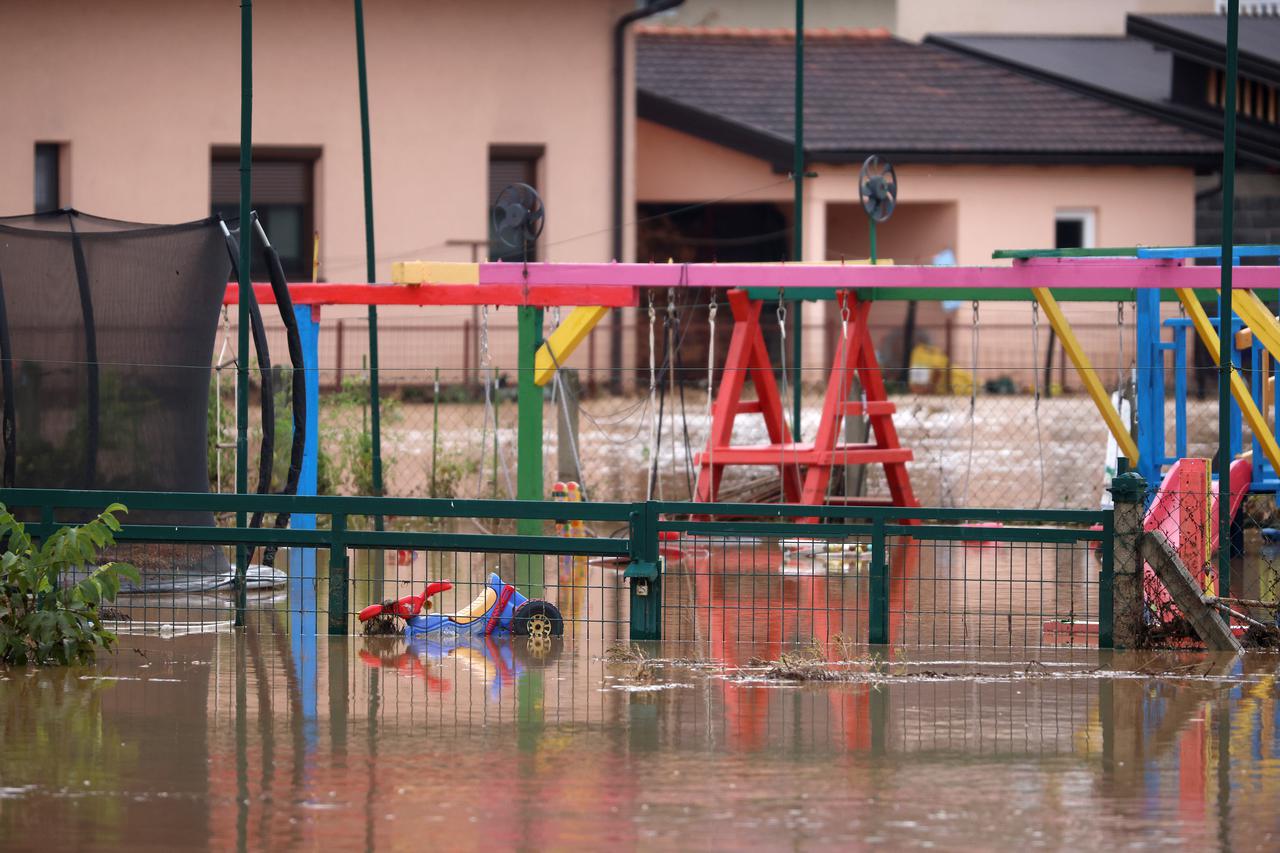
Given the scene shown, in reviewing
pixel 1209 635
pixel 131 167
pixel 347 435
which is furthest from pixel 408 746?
pixel 131 167

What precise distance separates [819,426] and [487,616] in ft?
20.6

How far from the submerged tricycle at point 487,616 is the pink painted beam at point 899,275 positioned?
4.48m

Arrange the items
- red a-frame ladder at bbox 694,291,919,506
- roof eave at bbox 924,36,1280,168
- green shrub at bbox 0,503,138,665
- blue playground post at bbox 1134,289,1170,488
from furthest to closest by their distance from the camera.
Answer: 1. roof eave at bbox 924,36,1280,168
2. red a-frame ladder at bbox 694,291,919,506
3. blue playground post at bbox 1134,289,1170,488
4. green shrub at bbox 0,503,138,665

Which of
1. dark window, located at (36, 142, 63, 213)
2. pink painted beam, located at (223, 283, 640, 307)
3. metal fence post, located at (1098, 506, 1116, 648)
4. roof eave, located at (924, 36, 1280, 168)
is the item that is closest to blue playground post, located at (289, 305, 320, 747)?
pink painted beam, located at (223, 283, 640, 307)

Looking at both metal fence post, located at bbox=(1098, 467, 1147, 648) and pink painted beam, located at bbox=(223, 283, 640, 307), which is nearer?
metal fence post, located at bbox=(1098, 467, 1147, 648)

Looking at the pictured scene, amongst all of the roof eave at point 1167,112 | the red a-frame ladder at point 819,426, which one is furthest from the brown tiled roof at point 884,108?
the red a-frame ladder at point 819,426

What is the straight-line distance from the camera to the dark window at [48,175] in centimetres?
2694

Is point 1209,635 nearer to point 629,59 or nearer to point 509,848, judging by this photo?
point 509,848

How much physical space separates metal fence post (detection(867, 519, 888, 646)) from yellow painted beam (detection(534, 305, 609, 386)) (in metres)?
5.56

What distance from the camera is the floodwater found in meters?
6.47

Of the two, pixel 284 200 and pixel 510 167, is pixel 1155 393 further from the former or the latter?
pixel 284 200

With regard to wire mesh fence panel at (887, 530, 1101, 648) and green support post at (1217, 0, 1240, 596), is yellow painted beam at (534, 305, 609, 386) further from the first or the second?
green support post at (1217, 0, 1240, 596)

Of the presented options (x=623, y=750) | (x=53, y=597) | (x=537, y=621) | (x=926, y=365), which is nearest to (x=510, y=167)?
(x=926, y=365)

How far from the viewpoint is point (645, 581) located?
34.6ft
